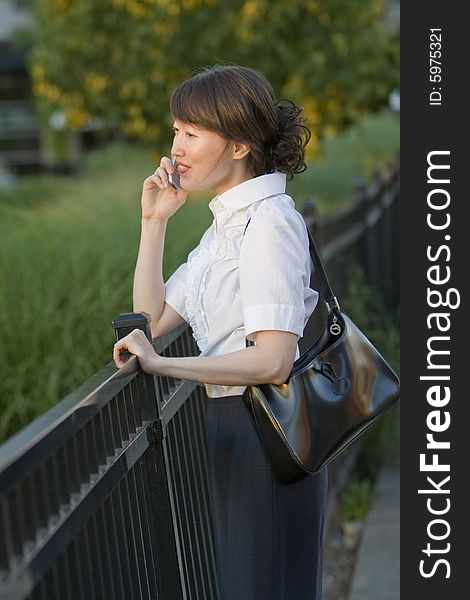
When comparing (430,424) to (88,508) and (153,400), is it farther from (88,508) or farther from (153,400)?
(88,508)

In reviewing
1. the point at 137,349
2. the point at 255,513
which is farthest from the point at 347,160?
the point at 137,349

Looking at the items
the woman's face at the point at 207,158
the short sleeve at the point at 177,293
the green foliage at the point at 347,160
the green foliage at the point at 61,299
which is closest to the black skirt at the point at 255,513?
the short sleeve at the point at 177,293

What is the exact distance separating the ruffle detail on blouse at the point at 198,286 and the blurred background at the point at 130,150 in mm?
2973

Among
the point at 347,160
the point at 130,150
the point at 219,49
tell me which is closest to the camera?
the point at 347,160

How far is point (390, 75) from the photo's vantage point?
16.2 metres

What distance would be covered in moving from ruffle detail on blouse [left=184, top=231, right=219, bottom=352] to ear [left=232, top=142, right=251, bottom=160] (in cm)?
19

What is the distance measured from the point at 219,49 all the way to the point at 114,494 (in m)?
12.4

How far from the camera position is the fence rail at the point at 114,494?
5.75 feet

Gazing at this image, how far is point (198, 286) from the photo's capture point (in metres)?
2.75

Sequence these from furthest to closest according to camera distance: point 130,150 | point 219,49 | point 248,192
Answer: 1. point 130,150
2. point 219,49
3. point 248,192

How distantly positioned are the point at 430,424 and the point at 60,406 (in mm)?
2407

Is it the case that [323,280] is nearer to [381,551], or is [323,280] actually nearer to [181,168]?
[181,168]

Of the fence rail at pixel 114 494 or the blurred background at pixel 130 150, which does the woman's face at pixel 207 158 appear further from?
the blurred background at pixel 130 150

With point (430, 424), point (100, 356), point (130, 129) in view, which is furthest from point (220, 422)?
point (130, 129)
